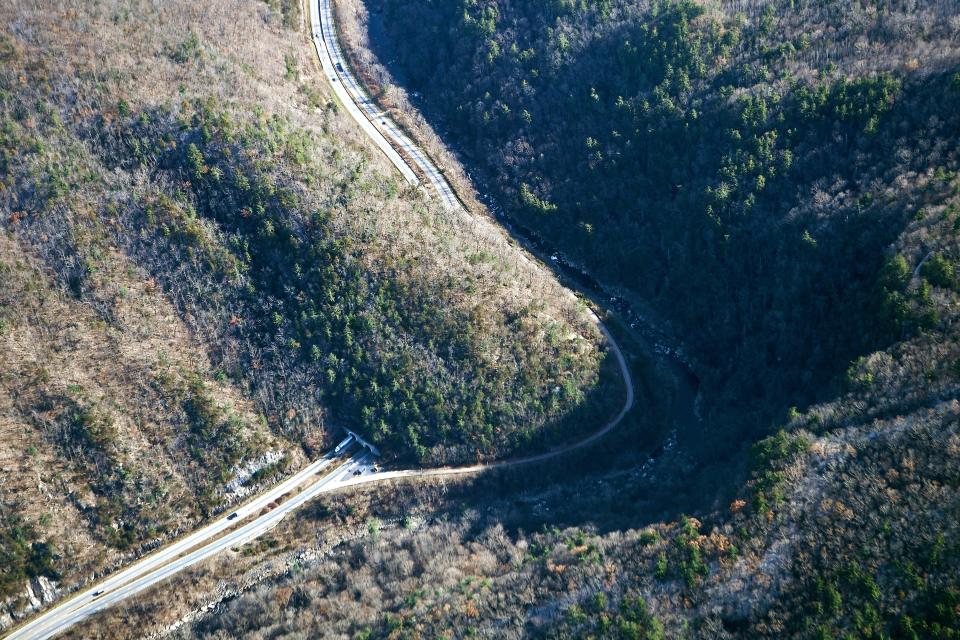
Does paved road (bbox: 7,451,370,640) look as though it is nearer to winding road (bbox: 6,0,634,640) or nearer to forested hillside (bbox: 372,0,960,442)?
winding road (bbox: 6,0,634,640)

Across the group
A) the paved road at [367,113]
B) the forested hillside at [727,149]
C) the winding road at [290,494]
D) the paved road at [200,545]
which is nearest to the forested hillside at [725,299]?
the forested hillside at [727,149]

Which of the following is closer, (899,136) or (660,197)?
(899,136)

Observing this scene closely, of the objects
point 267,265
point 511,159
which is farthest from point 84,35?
point 511,159

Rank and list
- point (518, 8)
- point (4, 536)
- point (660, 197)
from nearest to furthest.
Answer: point (4, 536) < point (660, 197) < point (518, 8)

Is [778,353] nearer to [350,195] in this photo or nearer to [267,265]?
[350,195]

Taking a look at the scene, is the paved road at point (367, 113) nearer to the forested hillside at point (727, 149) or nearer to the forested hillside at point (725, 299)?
the forested hillside at point (725, 299)
